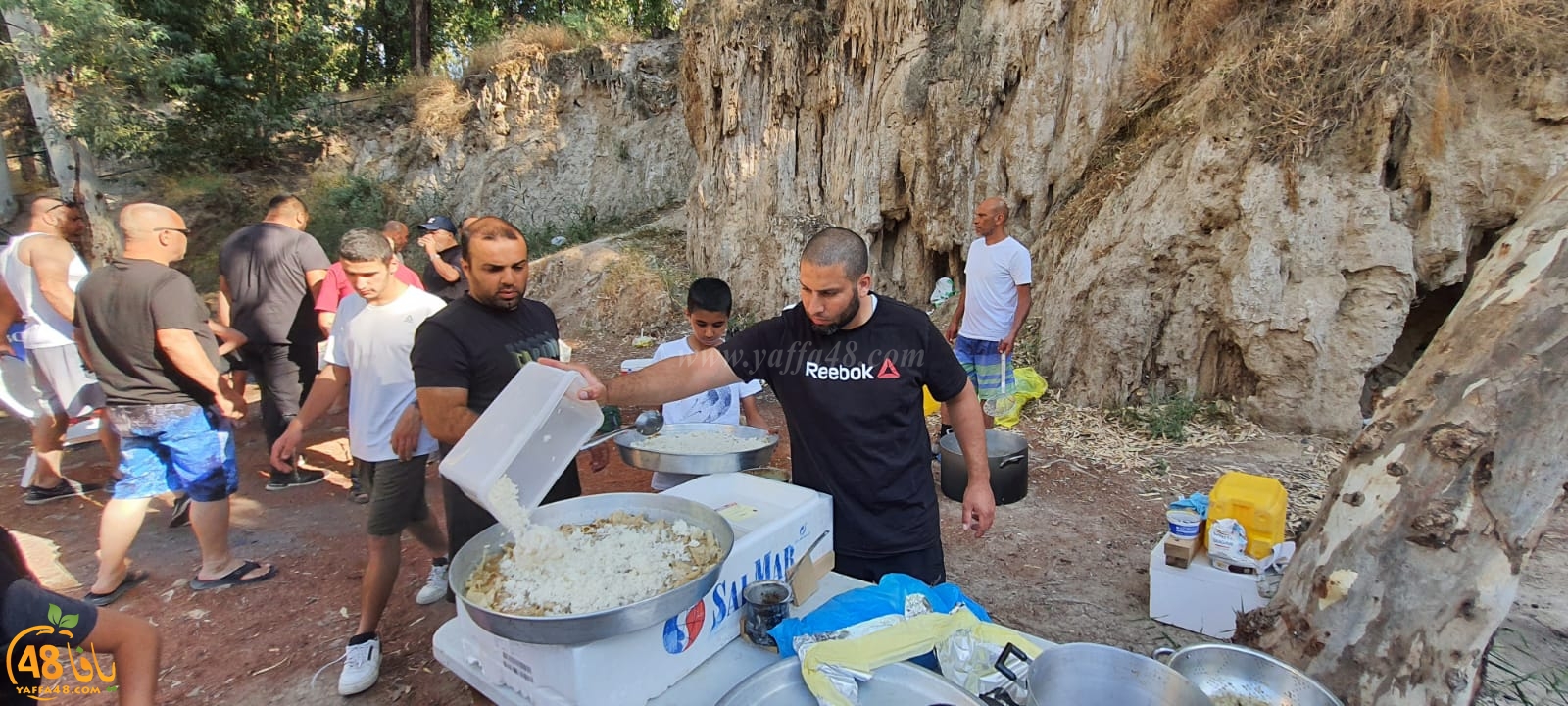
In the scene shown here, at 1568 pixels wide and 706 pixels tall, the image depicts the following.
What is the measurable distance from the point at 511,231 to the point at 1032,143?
22.9ft

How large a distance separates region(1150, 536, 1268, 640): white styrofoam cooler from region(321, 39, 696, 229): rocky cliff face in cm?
1362

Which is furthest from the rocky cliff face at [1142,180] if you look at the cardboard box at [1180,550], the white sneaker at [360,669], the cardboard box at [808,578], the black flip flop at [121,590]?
the black flip flop at [121,590]

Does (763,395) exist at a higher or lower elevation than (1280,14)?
lower

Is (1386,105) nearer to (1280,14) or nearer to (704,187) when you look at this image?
(1280,14)

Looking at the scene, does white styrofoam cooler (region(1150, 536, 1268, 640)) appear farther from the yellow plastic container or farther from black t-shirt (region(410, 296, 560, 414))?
black t-shirt (region(410, 296, 560, 414))

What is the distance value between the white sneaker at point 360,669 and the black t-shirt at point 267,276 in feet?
11.6

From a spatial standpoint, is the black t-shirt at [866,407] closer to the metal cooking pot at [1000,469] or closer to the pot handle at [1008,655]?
the pot handle at [1008,655]

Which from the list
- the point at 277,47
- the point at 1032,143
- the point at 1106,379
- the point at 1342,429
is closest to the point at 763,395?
the point at 1106,379

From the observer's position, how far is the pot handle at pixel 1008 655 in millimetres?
1693

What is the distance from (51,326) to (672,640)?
625 centimetres

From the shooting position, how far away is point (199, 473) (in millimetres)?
3881

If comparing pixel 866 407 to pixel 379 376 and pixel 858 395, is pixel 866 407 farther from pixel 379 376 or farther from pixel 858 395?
pixel 379 376

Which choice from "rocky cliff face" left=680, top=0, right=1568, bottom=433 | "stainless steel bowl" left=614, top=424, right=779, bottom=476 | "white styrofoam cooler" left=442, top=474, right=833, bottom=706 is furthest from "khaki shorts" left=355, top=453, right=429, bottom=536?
"rocky cliff face" left=680, top=0, right=1568, bottom=433

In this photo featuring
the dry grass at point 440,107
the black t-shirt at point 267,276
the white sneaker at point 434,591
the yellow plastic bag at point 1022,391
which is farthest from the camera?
the dry grass at point 440,107
